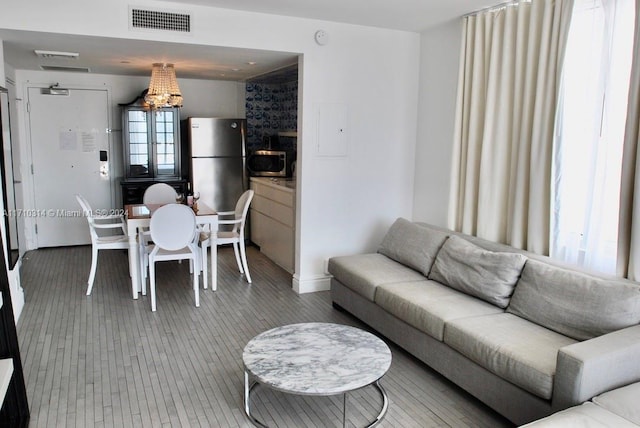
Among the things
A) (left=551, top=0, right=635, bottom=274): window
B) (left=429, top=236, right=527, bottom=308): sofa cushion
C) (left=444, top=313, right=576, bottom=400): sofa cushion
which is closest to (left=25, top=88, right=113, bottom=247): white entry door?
(left=429, top=236, right=527, bottom=308): sofa cushion

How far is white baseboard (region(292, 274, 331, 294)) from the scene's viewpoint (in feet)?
16.3

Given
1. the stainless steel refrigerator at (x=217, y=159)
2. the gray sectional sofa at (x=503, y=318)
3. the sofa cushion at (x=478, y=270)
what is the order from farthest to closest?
1. the stainless steel refrigerator at (x=217, y=159)
2. the sofa cushion at (x=478, y=270)
3. the gray sectional sofa at (x=503, y=318)

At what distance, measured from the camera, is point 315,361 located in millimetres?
2693

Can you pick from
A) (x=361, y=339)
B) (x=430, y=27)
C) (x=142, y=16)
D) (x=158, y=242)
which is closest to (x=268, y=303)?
(x=158, y=242)

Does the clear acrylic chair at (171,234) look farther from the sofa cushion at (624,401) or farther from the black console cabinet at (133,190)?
the sofa cushion at (624,401)

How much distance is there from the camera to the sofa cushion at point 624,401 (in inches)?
82.5

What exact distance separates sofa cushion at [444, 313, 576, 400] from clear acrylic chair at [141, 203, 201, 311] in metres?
2.47

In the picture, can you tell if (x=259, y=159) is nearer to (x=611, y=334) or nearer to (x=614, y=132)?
(x=614, y=132)

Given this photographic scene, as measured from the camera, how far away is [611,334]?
2.49m

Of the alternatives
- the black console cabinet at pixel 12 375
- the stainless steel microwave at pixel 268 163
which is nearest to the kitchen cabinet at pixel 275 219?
the stainless steel microwave at pixel 268 163

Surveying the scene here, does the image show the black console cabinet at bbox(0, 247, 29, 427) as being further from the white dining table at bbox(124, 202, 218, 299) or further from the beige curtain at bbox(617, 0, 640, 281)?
the beige curtain at bbox(617, 0, 640, 281)

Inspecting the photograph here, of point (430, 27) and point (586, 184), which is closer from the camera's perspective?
point (586, 184)

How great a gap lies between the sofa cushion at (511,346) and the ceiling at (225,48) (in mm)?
2431

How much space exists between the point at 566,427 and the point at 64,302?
4212mm
